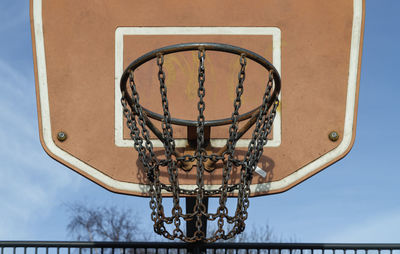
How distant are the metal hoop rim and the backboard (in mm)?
125

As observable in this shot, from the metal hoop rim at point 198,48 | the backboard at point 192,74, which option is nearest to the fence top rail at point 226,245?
the backboard at point 192,74

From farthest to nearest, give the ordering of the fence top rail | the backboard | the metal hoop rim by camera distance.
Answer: the fence top rail → the backboard → the metal hoop rim

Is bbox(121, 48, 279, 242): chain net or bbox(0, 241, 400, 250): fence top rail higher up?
bbox(121, 48, 279, 242): chain net

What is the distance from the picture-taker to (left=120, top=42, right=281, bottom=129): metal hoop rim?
3.41 metres

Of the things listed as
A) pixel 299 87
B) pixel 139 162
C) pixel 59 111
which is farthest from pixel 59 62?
A: pixel 299 87

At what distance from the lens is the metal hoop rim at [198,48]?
341cm

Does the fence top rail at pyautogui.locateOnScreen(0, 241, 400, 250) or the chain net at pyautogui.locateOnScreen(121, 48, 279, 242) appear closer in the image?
the chain net at pyautogui.locateOnScreen(121, 48, 279, 242)

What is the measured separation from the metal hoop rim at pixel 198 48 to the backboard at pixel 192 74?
125 millimetres

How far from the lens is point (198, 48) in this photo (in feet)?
11.1

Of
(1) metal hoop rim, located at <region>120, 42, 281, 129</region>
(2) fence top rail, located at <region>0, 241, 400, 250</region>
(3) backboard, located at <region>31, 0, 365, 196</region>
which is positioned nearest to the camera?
(1) metal hoop rim, located at <region>120, 42, 281, 129</region>

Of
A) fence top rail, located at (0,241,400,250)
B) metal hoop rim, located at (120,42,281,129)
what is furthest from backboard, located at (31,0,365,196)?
fence top rail, located at (0,241,400,250)

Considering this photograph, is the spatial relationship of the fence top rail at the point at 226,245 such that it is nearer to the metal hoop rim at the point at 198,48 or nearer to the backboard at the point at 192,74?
the backboard at the point at 192,74

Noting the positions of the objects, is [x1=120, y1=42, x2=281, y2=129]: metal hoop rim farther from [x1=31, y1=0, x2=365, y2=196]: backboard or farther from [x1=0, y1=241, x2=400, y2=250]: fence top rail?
[x1=0, y1=241, x2=400, y2=250]: fence top rail

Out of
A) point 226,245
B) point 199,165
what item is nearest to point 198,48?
point 199,165
